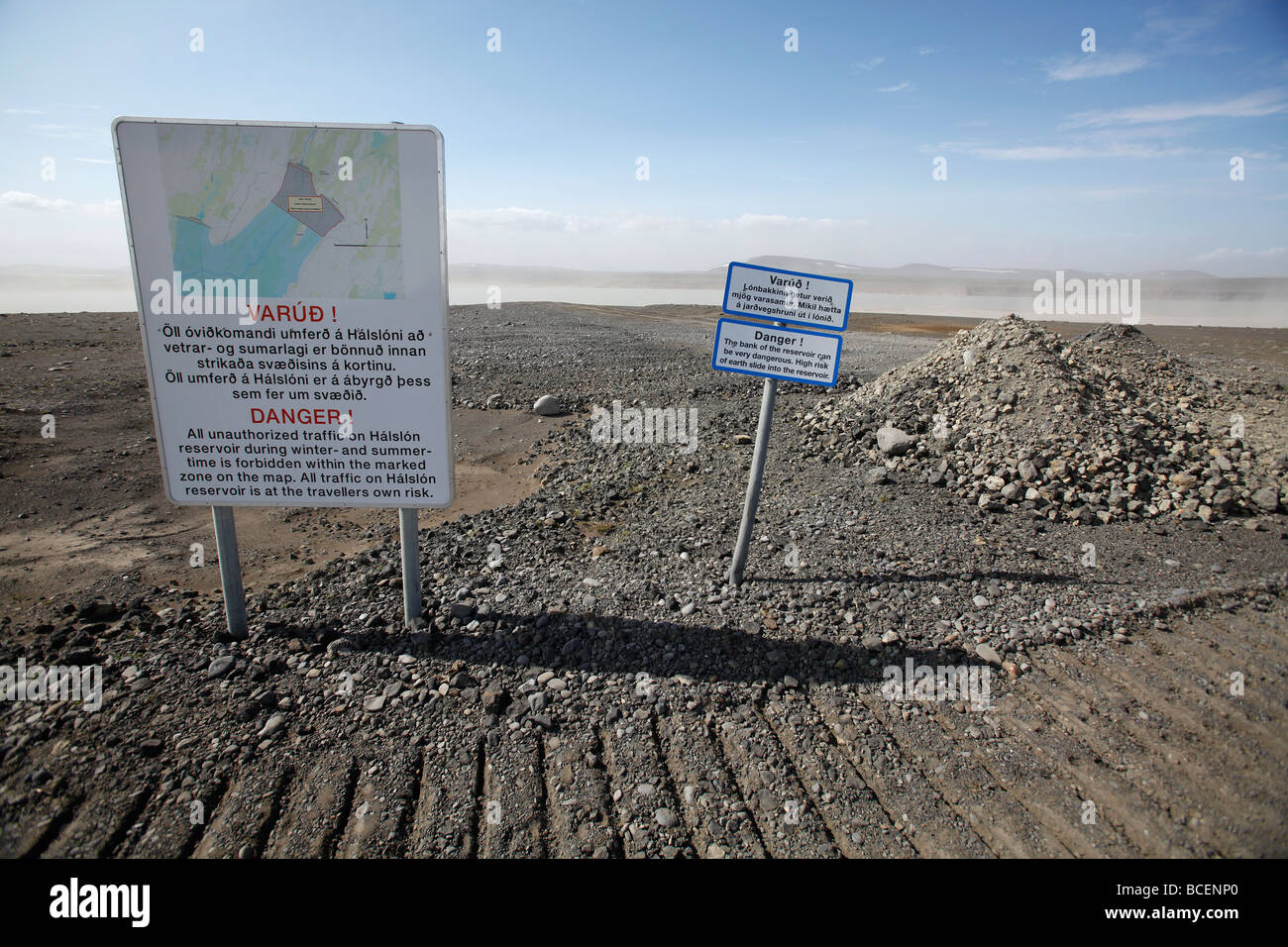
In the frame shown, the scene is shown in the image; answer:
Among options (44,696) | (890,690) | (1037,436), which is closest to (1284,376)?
(1037,436)

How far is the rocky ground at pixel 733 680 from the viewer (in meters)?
2.90

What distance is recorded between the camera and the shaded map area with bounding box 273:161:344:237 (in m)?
3.65

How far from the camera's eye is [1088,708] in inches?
141

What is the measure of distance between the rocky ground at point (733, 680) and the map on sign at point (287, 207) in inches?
94.3

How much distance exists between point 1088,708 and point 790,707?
1.73 metres

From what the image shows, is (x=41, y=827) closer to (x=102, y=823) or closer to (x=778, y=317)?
(x=102, y=823)

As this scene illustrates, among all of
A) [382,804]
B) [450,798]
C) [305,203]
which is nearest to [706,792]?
[450,798]

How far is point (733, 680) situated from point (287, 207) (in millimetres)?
3968

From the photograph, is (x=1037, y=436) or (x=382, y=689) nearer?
(x=382, y=689)

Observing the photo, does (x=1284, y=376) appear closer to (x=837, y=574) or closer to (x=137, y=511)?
(x=837, y=574)

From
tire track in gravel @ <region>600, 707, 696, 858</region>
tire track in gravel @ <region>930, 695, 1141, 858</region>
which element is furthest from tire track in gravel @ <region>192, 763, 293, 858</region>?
tire track in gravel @ <region>930, 695, 1141, 858</region>

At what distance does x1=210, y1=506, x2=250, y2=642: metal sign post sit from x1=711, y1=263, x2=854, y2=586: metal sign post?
11.8ft

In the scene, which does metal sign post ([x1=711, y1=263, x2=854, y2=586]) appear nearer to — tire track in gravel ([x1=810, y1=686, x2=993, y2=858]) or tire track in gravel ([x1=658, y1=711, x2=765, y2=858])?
tire track in gravel ([x1=810, y1=686, x2=993, y2=858])
